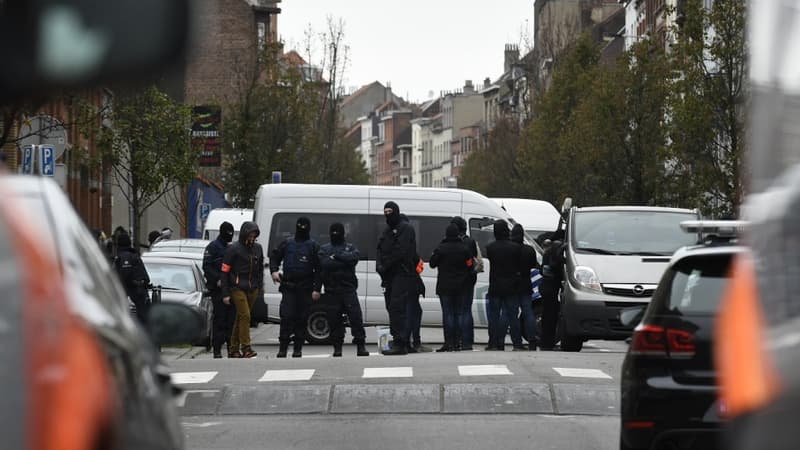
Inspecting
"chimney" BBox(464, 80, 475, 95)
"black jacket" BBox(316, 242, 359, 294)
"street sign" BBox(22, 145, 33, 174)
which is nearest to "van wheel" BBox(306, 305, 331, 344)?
"black jacket" BBox(316, 242, 359, 294)

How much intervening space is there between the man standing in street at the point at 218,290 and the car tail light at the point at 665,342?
47.2 ft

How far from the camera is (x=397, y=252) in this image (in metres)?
23.5

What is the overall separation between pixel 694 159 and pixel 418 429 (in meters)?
30.1

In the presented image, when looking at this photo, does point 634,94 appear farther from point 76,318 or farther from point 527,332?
point 76,318

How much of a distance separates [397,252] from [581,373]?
6.31 m

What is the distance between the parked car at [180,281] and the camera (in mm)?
28391

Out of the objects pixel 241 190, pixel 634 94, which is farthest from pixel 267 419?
pixel 241 190

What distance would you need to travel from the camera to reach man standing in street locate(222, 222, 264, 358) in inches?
916

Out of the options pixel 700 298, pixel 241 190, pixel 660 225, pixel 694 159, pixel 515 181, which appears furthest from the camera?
pixel 515 181

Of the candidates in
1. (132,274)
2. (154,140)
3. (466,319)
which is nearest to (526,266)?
(466,319)

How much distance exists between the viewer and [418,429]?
14.1 metres

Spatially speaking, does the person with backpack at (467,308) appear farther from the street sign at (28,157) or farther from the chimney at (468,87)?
the chimney at (468,87)

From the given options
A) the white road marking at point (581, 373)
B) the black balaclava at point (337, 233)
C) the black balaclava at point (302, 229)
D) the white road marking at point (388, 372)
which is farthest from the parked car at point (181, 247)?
the white road marking at point (581, 373)

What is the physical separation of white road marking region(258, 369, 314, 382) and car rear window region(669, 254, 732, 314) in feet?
24.1
